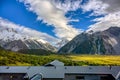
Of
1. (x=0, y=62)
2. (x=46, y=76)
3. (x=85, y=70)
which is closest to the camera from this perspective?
(x=46, y=76)

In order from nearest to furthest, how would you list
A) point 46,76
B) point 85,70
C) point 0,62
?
point 46,76 → point 85,70 → point 0,62

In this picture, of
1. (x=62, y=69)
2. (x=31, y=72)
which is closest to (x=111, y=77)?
(x=62, y=69)

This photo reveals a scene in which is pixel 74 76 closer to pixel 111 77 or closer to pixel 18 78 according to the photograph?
pixel 111 77

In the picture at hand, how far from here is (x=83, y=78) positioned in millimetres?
80500

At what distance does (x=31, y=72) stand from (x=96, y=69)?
63.2 feet

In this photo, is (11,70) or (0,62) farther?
(0,62)

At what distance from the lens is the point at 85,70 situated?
267 feet

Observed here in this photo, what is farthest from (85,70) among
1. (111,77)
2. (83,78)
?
(111,77)

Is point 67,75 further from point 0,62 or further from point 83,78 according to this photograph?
point 0,62

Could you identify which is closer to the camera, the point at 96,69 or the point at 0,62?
the point at 96,69

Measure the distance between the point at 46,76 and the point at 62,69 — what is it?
20.4 ft

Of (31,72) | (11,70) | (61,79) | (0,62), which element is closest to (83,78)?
(61,79)

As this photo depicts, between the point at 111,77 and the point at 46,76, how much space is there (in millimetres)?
18606

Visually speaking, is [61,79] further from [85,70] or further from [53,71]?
[85,70]
